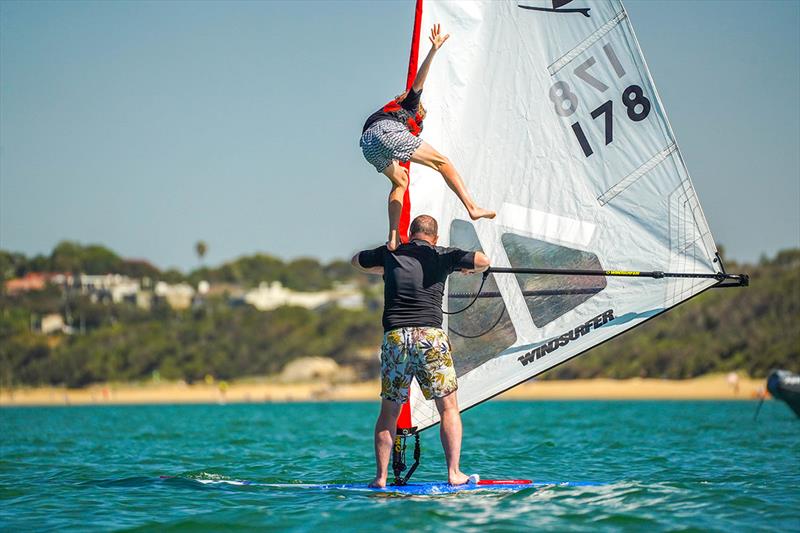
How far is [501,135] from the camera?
9781 millimetres

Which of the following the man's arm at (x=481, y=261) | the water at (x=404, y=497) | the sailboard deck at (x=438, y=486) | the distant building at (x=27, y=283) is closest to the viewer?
the water at (x=404, y=497)

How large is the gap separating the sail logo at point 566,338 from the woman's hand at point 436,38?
2.82 m

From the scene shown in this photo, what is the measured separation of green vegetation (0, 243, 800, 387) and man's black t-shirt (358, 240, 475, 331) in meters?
55.3

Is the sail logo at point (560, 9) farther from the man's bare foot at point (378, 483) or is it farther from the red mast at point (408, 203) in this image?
the man's bare foot at point (378, 483)

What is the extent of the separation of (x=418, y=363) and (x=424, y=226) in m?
1.15

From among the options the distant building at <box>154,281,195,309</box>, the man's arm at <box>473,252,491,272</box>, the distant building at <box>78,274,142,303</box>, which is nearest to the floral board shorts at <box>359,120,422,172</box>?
the man's arm at <box>473,252,491,272</box>

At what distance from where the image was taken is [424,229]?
28.6 ft

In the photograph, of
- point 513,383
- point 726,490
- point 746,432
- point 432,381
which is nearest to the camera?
point 432,381

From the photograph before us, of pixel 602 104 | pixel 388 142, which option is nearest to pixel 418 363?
pixel 388 142

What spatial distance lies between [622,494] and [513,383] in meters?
1.52

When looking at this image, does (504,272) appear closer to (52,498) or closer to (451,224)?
(451,224)

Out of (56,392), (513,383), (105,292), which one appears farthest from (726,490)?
(105,292)

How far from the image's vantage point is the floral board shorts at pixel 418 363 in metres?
8.38

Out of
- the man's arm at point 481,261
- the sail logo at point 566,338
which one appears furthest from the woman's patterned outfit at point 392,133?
the sail logo at point 566,338
